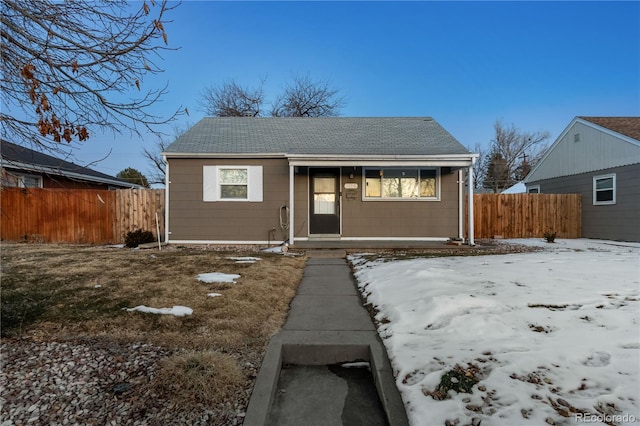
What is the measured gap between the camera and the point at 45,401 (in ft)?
7.48

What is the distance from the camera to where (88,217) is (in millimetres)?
11625

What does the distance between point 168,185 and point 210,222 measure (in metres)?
1.71

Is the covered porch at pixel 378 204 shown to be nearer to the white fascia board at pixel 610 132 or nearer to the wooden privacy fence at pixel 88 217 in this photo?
the wooden privacy fence at pixel 88 217

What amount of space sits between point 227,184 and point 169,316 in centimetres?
716

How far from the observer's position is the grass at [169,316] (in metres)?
2.59

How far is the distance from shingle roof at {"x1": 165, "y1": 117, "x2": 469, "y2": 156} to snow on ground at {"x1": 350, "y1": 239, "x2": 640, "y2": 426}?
20.7 feet

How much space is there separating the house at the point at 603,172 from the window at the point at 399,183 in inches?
285

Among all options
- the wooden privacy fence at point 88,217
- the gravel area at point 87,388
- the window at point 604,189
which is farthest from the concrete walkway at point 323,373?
the window at point 604,189

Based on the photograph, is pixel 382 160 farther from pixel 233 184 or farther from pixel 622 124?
pixel 622 124

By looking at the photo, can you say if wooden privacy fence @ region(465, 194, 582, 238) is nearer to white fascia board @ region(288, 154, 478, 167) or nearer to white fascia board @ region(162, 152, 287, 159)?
white fascia board @ region(288, 154, 478, 167)

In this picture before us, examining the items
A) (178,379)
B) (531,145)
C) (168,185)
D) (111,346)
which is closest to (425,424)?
(178,379)

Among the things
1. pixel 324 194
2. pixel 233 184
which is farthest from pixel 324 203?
pixel 233 184

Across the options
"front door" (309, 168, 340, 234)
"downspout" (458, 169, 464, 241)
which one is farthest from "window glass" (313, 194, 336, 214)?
"downspout" (458, 169, 464, 241)

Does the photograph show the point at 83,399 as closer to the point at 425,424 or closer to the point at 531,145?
the point at 425,424
